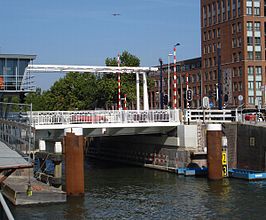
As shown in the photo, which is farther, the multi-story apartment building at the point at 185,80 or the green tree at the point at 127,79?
the multi-story apartment building at the point at 185,80

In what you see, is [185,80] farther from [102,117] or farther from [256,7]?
[102,117]

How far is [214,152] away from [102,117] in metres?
8.18

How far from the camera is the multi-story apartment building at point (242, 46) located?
302 ft

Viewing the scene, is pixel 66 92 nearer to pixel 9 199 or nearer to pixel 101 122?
pixel 101 122

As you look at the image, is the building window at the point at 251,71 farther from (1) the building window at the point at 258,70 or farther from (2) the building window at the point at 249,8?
(2) the building window at the point at 249,8

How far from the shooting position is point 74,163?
93.3 ft

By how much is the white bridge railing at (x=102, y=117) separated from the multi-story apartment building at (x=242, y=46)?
52862 mm

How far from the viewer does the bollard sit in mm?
33938

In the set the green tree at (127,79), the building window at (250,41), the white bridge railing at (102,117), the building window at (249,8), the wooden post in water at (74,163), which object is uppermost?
the building window at (249,8)

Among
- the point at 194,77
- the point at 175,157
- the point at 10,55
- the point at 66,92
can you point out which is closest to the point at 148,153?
the point at 175,157

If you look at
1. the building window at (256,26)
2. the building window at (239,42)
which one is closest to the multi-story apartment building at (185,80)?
the building window at (239,42)

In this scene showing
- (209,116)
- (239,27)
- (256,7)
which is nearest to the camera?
(209,116)

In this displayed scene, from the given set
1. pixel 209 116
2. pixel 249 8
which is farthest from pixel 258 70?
pixel 209 116

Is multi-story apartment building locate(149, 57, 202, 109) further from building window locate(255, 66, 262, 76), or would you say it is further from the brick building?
building window locate(255, 66, 262, 76)
